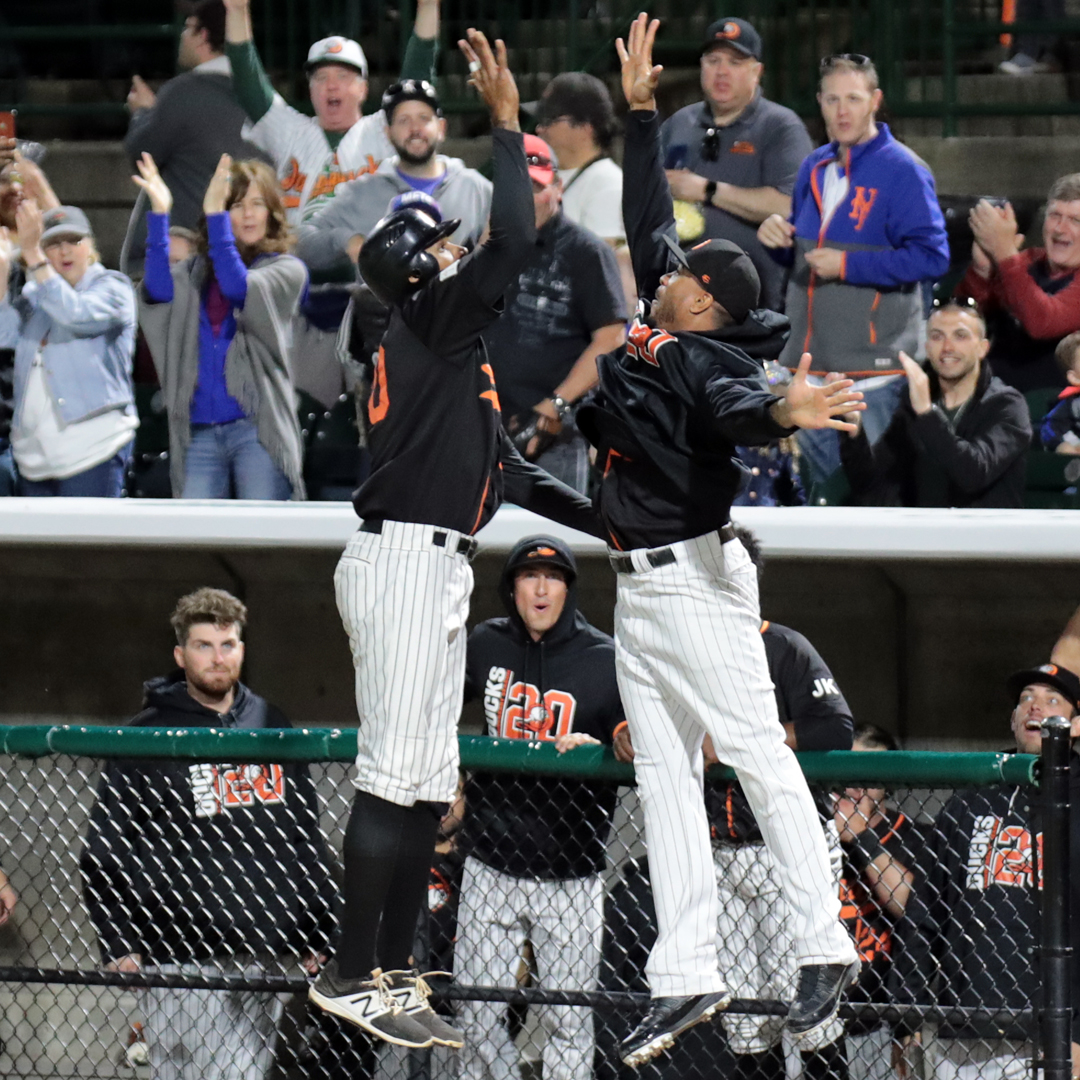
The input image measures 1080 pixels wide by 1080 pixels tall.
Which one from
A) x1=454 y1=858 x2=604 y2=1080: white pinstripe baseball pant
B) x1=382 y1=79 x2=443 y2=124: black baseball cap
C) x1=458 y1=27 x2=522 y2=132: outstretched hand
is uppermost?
x1=382 y1=79 x2=443 y2=124: black baseball cap

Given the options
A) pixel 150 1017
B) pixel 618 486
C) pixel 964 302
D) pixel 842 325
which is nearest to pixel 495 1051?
pixel 150 1017

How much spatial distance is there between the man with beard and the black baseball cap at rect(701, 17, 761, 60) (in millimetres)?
957

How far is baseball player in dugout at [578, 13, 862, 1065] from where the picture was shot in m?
3.58

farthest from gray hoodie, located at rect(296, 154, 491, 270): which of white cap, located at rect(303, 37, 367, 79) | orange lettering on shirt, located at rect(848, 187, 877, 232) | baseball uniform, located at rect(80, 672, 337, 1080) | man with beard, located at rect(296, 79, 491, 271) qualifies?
baseball uniform, located at rect(80, 672, 337, 1080)

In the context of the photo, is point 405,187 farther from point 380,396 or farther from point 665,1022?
point 665,1022

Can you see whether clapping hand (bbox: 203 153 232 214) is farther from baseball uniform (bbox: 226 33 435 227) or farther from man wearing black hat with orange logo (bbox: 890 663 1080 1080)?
man wearing black hat with orange logo (bbox: 890 663 1080 1080)

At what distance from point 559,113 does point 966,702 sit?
244 centimetres

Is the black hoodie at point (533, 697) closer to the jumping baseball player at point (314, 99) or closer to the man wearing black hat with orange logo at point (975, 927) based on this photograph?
the man wearing black hat with orange logo at point (975, 927)

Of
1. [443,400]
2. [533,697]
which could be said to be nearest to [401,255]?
[443,400]

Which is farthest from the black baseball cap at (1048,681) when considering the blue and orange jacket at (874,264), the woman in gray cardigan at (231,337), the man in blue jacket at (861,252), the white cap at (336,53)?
the white cap at (336,53)

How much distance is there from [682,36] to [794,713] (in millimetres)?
5378

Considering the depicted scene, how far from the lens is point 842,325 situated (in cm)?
582

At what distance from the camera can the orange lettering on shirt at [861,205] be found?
587 cm

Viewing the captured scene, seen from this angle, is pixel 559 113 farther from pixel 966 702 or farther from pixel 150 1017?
pixel 150 1017
